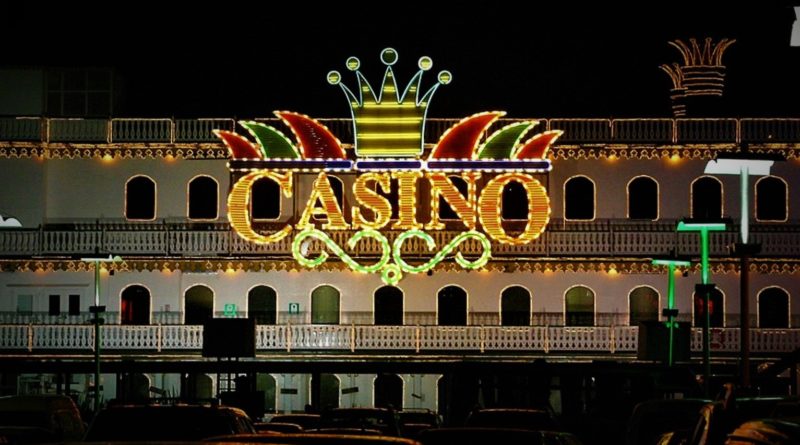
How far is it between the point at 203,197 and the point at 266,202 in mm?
1951

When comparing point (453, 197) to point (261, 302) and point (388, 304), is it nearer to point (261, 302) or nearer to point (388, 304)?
point (388, 304)

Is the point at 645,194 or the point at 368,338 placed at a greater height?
the point at 645,194

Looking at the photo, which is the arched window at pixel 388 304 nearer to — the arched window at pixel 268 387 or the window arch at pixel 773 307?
the arched window at pixel 268 387

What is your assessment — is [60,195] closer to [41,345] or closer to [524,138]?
[41,345]

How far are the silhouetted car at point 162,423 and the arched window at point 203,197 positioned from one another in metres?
35.3

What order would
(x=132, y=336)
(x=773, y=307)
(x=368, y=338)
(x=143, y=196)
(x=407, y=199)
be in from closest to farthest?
(x=407, y=199), (x=368, y=338), (x=132, y=336), (x=773, y=307), (x=143, y=196)

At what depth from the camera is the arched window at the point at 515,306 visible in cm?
5381

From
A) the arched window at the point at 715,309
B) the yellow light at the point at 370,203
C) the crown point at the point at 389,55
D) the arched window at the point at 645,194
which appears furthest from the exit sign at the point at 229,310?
the arched window at the point at 715,309

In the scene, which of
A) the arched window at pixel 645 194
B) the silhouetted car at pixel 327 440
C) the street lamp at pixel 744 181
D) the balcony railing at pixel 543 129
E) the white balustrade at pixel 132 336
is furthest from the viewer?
the arched window at pixel 645 194

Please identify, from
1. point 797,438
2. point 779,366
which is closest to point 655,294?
point 779,366

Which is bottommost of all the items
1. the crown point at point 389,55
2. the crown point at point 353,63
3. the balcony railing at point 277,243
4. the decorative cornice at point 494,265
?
the decorative cornice at point 494,265

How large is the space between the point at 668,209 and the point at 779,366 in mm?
27080

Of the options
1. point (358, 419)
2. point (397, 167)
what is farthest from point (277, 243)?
point (358, 419)

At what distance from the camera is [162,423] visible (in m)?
18.2
